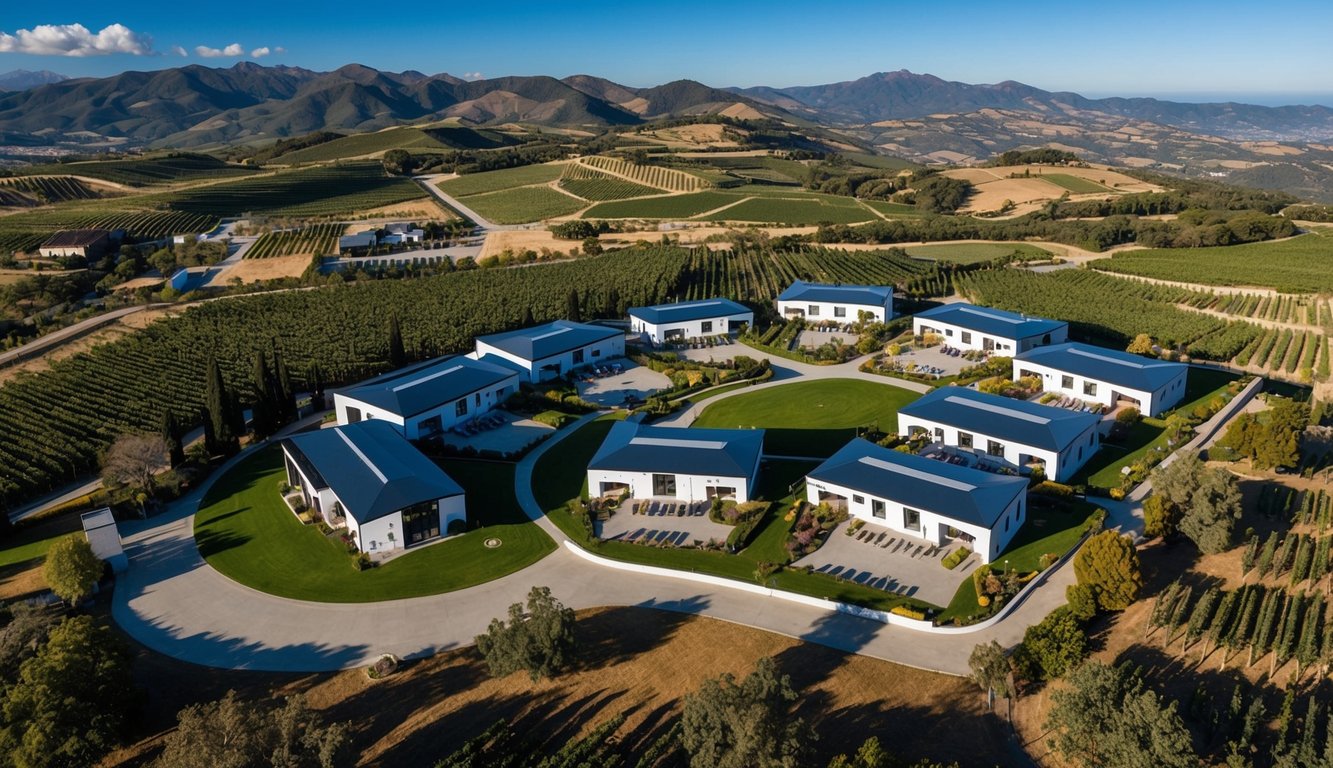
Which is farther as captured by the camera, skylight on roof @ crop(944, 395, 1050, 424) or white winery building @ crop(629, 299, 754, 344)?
white winery building @ crop(629, 299, 754, 344)

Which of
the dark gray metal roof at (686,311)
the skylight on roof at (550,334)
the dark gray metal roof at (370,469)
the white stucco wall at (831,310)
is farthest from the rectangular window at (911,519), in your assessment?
the white stucco wall at (831,310)

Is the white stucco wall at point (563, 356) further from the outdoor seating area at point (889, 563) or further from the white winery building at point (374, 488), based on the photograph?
the outdoor seating area at point (889, 563)

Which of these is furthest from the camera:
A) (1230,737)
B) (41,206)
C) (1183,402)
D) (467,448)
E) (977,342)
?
(41,206)

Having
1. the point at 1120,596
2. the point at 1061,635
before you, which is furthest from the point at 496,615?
the point at 1120,596

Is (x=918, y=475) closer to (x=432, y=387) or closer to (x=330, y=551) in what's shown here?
(x=330, y=551)

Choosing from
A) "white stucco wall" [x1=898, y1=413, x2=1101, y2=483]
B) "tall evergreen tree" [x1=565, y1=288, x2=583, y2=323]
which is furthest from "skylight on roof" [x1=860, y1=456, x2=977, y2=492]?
"tall evergreen tree" [x1=565, y1=288, x2=583, y2=323]

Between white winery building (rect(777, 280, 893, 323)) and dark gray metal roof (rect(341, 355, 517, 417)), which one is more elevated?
white winery building (rect(777, 280, 893, 323))

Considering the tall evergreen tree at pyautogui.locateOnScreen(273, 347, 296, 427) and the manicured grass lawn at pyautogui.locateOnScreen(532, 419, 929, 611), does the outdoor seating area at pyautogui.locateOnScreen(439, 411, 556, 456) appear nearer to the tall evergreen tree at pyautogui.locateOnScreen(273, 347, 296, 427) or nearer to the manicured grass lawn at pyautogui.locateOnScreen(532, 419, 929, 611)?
the manicured grass lawn at pyautogui.locateOnScreen(532, 419, 929, 611)

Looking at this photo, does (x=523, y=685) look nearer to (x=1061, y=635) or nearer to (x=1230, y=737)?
(x=1061, y=635)
